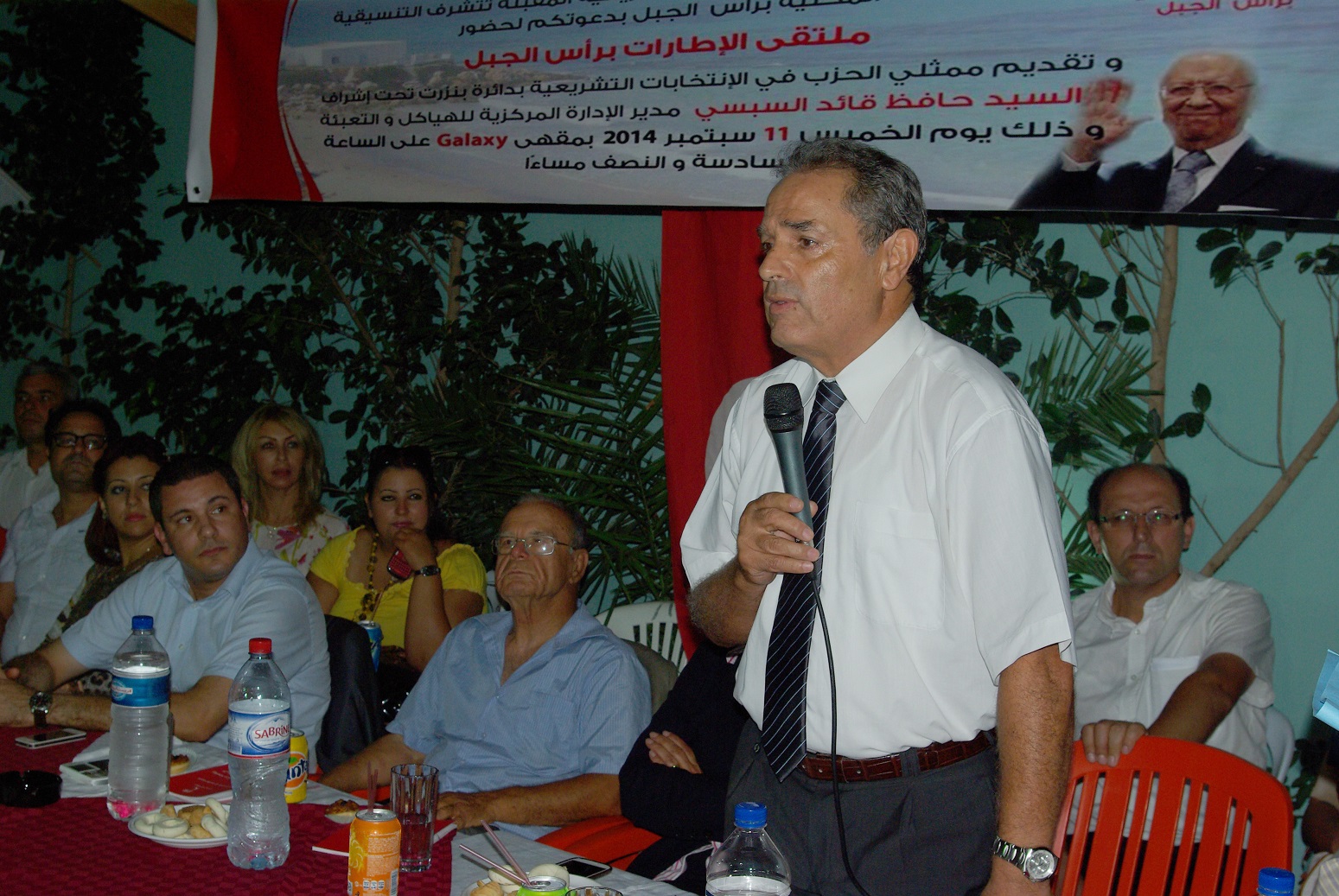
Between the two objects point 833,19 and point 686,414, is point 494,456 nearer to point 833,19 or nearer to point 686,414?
point 686,414

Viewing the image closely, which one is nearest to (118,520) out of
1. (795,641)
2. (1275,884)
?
(795,641)

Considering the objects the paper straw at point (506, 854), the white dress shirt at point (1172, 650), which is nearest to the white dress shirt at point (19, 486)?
the paper straw at point (506, 854)

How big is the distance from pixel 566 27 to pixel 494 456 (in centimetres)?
138

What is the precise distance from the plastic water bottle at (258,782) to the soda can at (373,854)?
222mm

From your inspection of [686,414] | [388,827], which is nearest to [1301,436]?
[686,414]

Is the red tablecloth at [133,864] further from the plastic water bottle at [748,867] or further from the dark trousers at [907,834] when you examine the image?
the dark trousers at [907,834]

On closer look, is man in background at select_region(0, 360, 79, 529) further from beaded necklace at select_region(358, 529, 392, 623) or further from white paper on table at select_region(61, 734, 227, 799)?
white paper on table at select_region(61, 734, 227, 799)

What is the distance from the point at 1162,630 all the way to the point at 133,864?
90.6 inches

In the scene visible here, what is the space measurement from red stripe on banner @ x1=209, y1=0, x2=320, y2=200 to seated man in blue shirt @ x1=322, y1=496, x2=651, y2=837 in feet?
6.10

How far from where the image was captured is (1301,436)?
299cm

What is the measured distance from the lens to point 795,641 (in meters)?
1.67

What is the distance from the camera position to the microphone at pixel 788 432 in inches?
60.7

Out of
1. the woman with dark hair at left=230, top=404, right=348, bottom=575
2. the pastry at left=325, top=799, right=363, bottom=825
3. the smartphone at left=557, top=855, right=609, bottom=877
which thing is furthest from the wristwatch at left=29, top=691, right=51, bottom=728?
the woman with dark hair at left=230, top=404, right=348, bottom=575

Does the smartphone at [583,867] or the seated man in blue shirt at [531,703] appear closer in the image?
the smartphone at [583,867]
